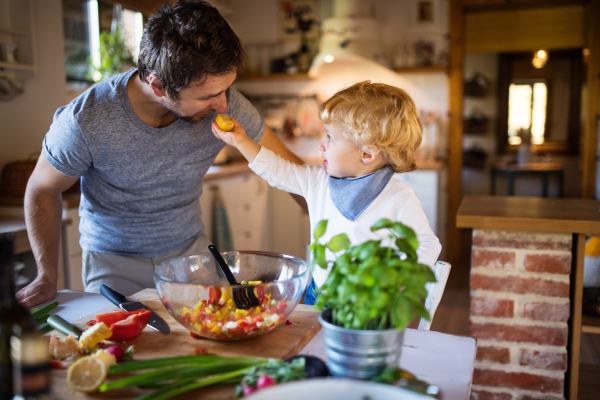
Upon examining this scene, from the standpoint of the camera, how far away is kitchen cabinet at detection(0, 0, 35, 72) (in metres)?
2.62

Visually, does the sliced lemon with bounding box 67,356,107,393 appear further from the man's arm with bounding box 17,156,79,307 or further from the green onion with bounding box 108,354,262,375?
the man's arm with bounding box 17,156,79,307

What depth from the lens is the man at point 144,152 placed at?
1.23 metres

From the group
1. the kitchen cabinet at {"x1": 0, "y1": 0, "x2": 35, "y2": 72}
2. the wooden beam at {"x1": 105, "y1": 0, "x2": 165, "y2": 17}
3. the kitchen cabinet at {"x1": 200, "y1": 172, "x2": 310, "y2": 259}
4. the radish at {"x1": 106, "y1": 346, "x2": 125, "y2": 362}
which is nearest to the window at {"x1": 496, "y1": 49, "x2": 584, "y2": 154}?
the kitchen cabinet at {"x1": 200, "y1": 172, "x2": 310, "y2": 259}

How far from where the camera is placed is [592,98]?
412 cm

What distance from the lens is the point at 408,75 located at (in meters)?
4.48

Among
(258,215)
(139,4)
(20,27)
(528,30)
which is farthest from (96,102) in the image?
(528,30)

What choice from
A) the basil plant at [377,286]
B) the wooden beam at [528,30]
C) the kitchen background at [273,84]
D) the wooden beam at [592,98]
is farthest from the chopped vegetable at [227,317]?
the wooden beam at [528,30]

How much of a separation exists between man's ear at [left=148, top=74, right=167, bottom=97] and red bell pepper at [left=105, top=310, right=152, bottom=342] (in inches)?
24.9

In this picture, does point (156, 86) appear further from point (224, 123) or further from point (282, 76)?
point (282, 76)

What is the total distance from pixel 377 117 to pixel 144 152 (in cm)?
69

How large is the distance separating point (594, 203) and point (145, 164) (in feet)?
5.05

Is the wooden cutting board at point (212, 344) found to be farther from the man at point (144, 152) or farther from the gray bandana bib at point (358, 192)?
the man at point (144, 152)

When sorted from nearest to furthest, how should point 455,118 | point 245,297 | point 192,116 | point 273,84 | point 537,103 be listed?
point 245,297
point 192,116
point 455,118
point 273,84
point 537,103

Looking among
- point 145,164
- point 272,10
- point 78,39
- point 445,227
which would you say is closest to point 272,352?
point 145,164
